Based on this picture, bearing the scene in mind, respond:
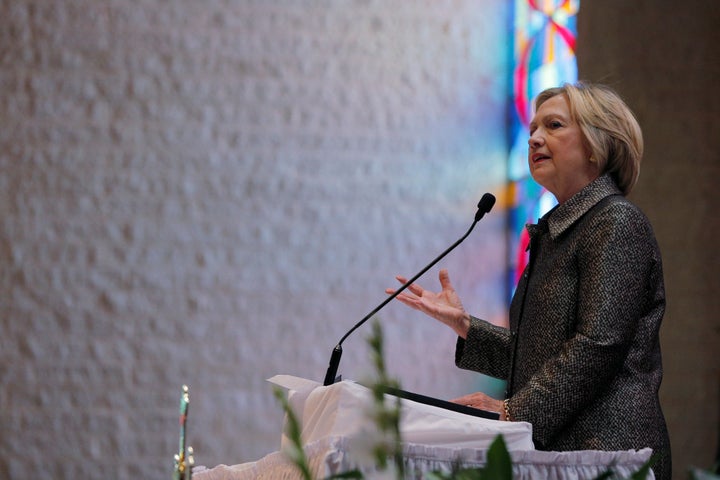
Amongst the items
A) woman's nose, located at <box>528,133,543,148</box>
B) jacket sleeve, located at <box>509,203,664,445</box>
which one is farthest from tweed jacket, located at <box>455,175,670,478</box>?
woman's nose, located at <box>528,133,543,148</box>

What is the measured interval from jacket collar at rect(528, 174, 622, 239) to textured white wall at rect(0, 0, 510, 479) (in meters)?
2.13

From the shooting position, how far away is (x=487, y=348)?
2578 millimetres

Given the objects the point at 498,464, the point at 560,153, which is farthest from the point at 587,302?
the point at 498,464

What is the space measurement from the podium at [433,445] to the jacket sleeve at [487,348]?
828mm

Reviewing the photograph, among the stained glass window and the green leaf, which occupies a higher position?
the stained glass window

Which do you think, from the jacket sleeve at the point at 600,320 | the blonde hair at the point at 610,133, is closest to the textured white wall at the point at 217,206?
the blonde hair at the point at 610,133

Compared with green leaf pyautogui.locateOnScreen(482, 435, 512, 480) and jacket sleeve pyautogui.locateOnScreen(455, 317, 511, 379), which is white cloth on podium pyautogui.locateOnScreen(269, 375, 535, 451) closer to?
jacket sleeve pyautogui.locateOnScreen(455, 317, 511, 379)

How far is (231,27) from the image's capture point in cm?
463

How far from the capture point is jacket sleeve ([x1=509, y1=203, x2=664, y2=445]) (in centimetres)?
196

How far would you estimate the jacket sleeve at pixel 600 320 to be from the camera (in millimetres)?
1955

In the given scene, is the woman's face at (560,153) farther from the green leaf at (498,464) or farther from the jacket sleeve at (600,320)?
the green leaf at (498,464)

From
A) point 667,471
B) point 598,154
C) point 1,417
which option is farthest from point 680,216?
point 1,417

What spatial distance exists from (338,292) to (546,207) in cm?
104

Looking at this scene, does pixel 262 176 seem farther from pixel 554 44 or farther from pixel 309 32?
pixel 554 44
